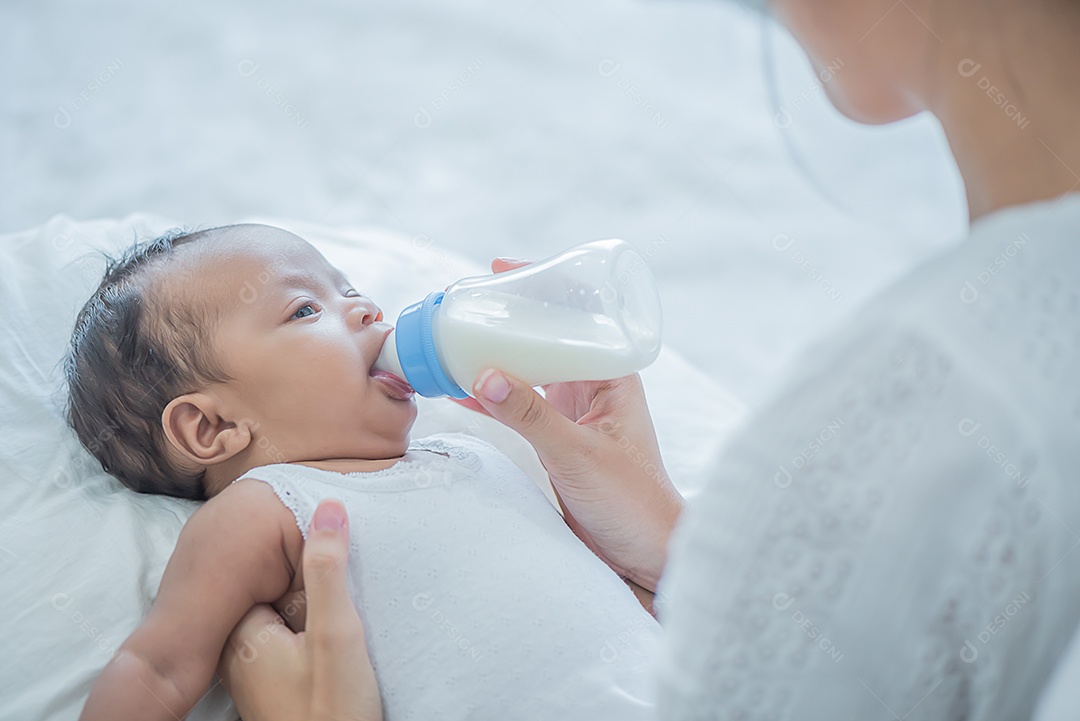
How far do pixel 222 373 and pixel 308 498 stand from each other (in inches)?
7.1

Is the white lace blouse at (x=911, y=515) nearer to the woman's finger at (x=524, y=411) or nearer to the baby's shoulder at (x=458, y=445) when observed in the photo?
the woman's finger at (x=524, y=411)

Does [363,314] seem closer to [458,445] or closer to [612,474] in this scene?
[458,445]

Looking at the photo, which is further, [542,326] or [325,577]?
[542,326]

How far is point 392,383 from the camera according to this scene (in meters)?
1.08

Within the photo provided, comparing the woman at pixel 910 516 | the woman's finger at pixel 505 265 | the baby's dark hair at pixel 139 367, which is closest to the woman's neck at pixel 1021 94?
the woman at pixel 910 516

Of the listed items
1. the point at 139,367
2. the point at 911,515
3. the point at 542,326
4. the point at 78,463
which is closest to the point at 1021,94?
the point at 911,515

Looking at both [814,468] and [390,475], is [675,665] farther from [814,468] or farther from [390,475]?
[390,475]

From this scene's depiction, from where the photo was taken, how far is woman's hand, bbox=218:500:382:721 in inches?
34.4

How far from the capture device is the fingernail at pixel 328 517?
0.92 metres

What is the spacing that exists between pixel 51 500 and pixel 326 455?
30 cm

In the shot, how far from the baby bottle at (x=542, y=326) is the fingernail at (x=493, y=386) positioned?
1.4 inches

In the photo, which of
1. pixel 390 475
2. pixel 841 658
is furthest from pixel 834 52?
pixel 390 475

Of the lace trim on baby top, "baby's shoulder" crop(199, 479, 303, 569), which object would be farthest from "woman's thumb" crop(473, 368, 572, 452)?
"baby's shoulder" crop(199, 479, 303, 569)

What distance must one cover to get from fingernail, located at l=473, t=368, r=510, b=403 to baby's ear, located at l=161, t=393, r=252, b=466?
0.29m
